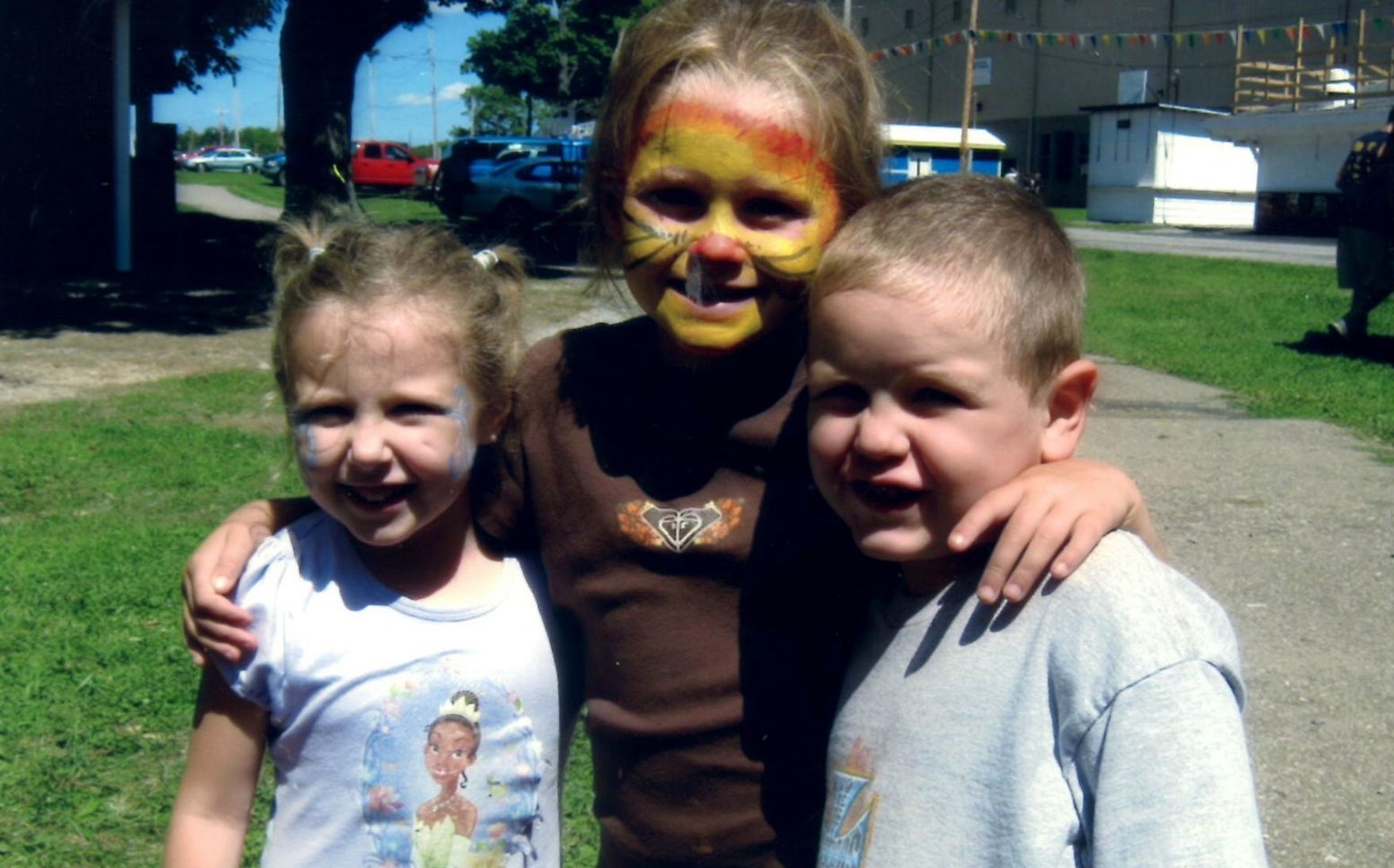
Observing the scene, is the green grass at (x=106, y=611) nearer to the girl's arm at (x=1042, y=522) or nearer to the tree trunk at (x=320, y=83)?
the girl's arm at (x=1042, y=522)

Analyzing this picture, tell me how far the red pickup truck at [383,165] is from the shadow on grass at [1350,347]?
3416 cm

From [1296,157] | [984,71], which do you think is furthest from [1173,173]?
[984,71]

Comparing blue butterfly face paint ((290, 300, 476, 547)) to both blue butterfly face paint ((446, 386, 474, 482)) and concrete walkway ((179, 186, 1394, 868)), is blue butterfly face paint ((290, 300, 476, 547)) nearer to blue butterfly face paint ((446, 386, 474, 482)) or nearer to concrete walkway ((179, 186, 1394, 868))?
blue butterfly face paint ((446, 386, 474, 482))

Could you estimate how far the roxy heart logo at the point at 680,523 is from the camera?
1785mm

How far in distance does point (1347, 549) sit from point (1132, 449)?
180 cm

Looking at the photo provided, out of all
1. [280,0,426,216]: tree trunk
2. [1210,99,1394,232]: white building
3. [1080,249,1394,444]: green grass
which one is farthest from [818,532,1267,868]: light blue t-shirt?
[1210,99,1394,232]: white building

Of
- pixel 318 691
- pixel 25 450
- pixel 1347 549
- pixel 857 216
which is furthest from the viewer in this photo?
pixel 25 450

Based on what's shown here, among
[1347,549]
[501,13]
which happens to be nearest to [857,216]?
[1347,549]

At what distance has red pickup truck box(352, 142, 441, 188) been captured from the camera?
1662 inches

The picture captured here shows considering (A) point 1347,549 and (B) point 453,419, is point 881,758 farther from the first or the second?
(A) point 1347,549

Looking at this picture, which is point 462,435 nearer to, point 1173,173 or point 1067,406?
point 1067,406

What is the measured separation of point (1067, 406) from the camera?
62.6 inches

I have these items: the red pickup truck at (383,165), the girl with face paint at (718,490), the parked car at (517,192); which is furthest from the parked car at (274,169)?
the girl with face paint at (718,490)

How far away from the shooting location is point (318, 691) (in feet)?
5.80
